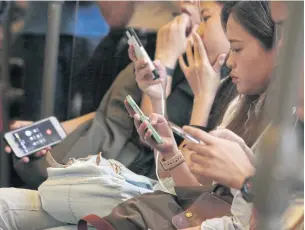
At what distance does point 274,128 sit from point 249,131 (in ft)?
0.60

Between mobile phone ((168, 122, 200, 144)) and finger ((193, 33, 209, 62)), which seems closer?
mobile phone ((168, 122, 200, 144))

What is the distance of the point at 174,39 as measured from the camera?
4.02 ft

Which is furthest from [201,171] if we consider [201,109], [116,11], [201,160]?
[116,11]

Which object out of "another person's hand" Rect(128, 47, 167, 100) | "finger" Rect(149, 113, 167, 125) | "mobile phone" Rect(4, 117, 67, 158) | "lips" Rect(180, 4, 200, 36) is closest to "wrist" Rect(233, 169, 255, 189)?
"finger" Rect(149, 113, 167, 125)

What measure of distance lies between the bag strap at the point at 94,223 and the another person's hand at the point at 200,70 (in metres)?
0.31

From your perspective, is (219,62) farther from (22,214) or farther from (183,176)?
(22,214)

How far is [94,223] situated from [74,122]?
489 mm

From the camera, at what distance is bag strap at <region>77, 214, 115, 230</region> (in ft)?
2.93

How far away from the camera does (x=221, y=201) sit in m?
0.82

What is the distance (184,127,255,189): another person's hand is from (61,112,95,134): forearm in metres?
0.56

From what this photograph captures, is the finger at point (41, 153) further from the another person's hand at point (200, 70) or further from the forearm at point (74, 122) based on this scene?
the another person's hand at point (200, 70)

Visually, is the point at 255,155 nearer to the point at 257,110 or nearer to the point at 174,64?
the point at 257,110

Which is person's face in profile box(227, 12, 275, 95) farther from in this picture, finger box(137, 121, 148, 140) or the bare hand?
the bare hand

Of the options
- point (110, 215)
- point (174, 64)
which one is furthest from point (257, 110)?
point (174, 64)
